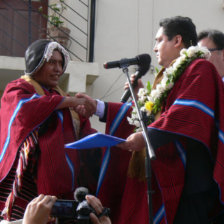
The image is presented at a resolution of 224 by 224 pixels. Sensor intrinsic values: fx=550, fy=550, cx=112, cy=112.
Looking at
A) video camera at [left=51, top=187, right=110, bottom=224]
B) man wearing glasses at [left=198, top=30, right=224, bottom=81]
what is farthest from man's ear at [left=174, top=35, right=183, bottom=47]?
video camera at [left=51, top=187, right=110, bottom=224]

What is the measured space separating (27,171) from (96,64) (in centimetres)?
334

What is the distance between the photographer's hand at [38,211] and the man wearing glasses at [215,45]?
2.77 m

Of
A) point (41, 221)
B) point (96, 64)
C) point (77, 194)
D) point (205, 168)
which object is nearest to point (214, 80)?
point (205, 168)

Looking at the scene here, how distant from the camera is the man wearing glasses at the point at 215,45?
16.0ft

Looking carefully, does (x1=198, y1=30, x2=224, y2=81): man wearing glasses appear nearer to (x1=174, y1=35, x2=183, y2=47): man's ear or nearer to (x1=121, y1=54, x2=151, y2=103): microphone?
(x1=174, y1=35, x2=183, y2=47): man's ear

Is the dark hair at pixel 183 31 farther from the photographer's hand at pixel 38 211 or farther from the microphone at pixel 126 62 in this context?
the photographer's hand at pixel 38 211

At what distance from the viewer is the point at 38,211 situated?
97.7 inches

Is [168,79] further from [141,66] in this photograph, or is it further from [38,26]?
[38,26]

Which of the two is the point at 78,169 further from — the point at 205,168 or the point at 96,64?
the point at 96,64

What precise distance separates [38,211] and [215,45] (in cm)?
298

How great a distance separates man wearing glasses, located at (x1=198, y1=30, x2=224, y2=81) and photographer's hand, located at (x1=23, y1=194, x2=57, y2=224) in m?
2.77

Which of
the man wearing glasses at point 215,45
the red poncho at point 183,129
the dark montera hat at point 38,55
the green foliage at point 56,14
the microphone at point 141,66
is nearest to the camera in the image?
the red poncho at point 183,129

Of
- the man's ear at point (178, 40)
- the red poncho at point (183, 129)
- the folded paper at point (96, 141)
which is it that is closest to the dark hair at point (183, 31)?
the man's ear at point (178, 40)

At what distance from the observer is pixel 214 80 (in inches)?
145
